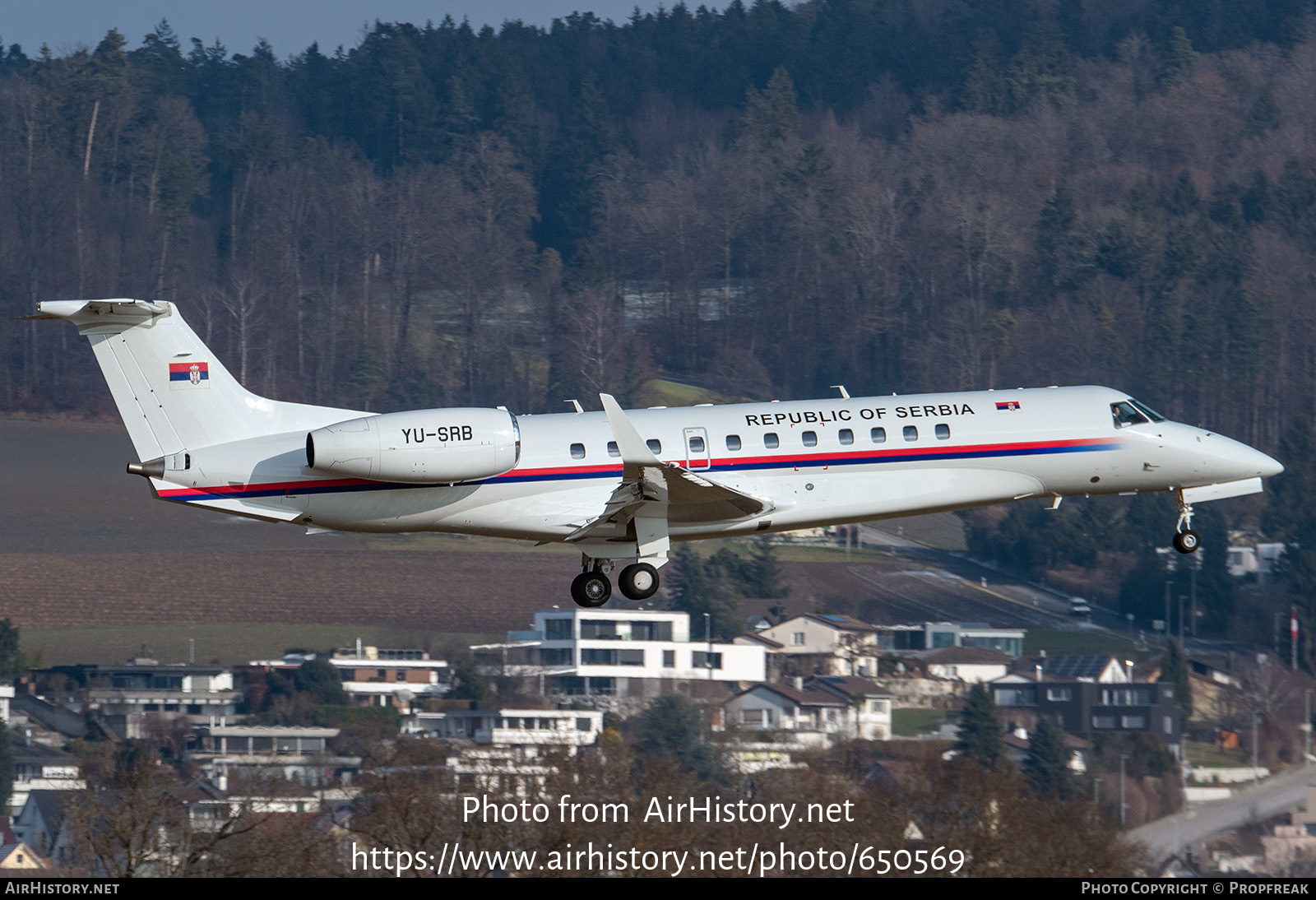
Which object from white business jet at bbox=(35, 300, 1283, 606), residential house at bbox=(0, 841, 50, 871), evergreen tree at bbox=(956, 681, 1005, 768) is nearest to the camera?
white business jet at bbox=(35, 300, 1283, 606)

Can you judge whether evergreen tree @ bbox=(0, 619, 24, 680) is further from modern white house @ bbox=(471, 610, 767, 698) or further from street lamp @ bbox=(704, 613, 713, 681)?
street lamp @ bbox=(704, 613, 713, 681)

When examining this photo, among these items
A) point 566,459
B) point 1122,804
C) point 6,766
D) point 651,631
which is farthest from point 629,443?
point 651,631

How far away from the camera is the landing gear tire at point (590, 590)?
94.8 feet

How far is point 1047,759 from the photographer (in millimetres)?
67688

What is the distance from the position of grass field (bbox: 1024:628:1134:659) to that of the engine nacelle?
190 ft

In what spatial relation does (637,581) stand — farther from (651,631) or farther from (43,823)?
(651,631)

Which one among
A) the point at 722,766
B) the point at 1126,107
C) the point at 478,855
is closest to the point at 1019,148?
the point at 1126,107

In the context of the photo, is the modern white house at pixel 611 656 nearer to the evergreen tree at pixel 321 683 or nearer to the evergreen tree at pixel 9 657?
the evergreen tree at pixel 321 683

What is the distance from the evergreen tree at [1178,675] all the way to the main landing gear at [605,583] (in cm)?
5186

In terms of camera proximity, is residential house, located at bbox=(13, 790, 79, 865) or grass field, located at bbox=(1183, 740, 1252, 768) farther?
grass field, located at bbox=(1183, 740, 1252, 768)

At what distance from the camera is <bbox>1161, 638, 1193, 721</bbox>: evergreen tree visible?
7619cm

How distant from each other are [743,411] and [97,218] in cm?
10522

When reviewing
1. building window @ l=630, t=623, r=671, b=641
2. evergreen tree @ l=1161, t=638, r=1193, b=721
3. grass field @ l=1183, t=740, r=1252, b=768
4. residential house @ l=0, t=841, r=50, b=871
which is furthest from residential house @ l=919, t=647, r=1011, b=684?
residential house @ l=0, t=841, r=50, b=871

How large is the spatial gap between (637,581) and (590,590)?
934 millimetres
